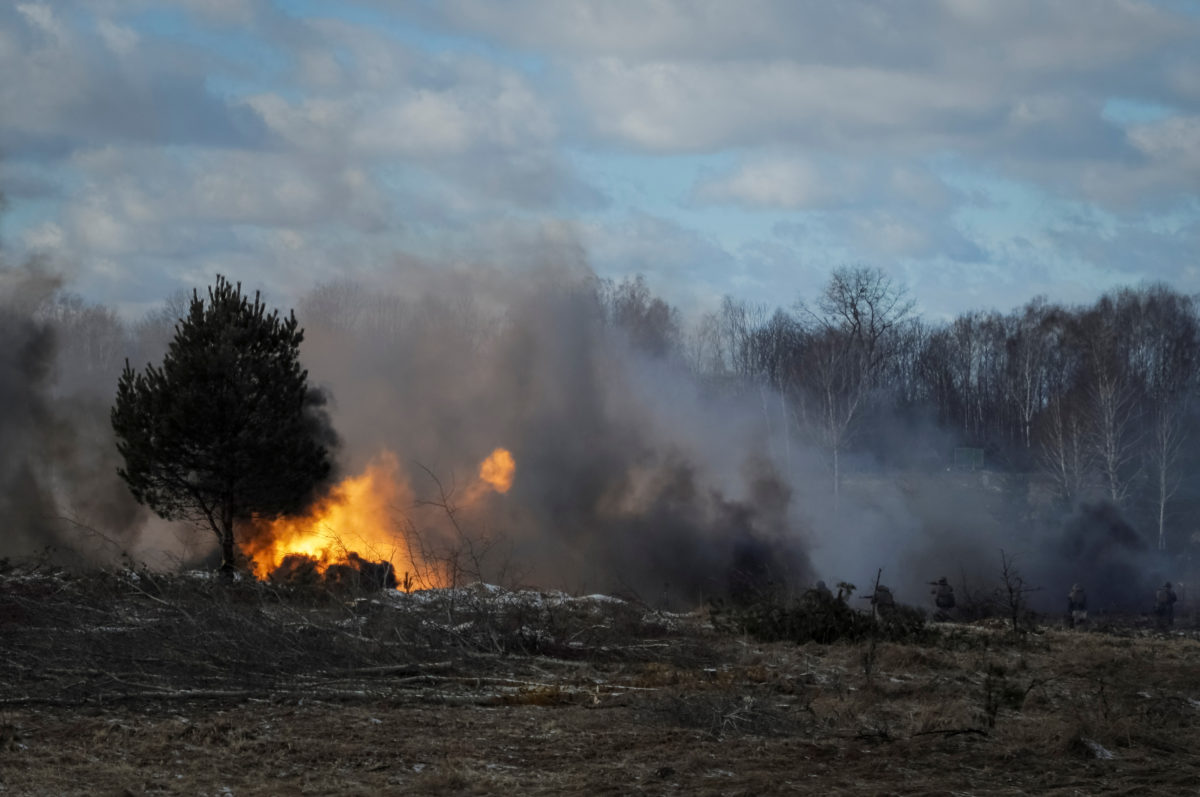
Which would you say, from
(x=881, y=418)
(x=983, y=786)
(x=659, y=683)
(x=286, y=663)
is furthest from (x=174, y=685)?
(x=881, y=418)

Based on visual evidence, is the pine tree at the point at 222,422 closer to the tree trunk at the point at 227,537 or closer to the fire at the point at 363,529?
the tree trunk at the point at 227,537

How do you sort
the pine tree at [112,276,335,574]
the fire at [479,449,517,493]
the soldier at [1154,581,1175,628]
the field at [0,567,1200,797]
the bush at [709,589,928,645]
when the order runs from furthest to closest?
the fire at [479,449,517,493] → the soldier at [1154,581,1175,628] → the pine tree at [112,276,335,574] → the bush at [709,589,928,645] → the field at [0,567,1200,797]

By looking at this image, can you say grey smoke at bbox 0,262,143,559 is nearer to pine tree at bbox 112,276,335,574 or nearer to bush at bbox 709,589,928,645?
pine tree at bbox 112,276,335,574

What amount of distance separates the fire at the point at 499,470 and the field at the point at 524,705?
16991mm

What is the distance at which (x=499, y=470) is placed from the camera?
33.8m

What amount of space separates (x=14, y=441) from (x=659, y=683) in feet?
92.4

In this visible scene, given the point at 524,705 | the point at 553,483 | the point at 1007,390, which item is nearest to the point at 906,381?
the point at 1007,390

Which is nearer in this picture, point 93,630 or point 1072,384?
point 93,630

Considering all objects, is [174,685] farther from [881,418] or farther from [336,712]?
[881,418]

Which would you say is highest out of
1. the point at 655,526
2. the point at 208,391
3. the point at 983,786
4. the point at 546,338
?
the point at 546,338

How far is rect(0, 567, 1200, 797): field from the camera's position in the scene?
8.53 m

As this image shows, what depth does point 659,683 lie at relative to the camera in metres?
12.4

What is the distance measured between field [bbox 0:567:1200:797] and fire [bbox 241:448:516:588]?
765 centimetres

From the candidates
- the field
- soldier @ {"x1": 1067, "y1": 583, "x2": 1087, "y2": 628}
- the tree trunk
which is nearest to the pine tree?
the tree trunk
